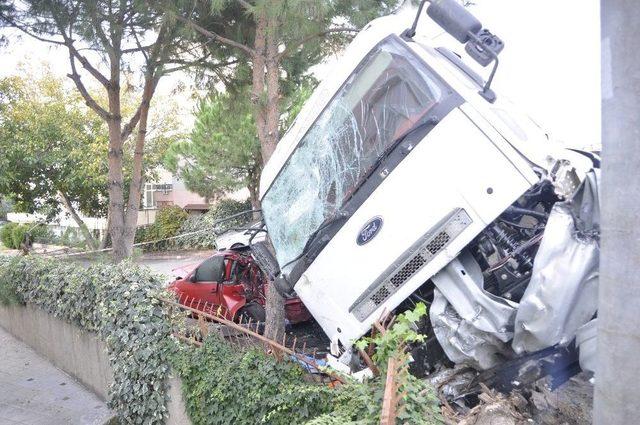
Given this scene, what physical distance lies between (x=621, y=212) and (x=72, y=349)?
751cm

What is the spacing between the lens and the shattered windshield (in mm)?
3684

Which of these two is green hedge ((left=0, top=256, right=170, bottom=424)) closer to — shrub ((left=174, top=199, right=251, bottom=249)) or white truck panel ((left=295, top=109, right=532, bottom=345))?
white truck panel ((left=295, top=109, right=532, bottom=345))

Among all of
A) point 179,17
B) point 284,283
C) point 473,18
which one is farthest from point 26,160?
point 473,18

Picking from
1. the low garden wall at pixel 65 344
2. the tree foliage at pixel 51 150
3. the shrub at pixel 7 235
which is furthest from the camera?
the shrub at pixel 7 235

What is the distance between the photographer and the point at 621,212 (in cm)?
174

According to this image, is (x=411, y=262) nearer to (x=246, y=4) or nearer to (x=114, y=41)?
(x=246, y=4)

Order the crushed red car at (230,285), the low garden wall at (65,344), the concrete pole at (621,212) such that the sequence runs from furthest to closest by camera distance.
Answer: the crushed red car at (230,285), the low garden wall at (65,344), the concrete pole at (621,212)

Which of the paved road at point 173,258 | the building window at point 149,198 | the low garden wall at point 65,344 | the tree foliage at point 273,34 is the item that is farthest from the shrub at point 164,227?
the tree foliage at point 273,34

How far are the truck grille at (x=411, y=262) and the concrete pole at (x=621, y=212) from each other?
161 cm

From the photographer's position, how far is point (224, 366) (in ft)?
15.1

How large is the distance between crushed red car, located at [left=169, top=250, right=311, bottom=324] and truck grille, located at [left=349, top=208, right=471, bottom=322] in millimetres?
4460

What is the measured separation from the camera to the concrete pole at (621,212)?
5.56 ft

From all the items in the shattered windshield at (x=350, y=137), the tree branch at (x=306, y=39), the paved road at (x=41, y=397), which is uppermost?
the tree branch at (x=306, y=39)

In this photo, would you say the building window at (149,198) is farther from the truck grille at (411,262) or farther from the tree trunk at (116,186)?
the truck grille at (411,262)
